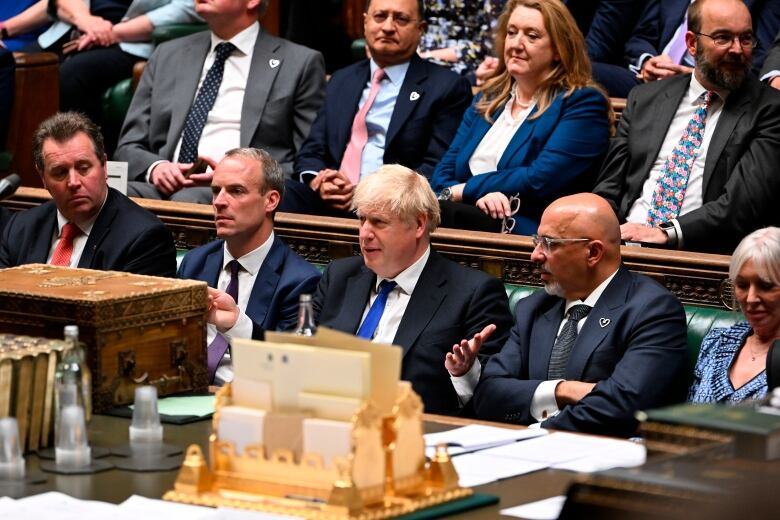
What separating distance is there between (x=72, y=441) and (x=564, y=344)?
189 cm

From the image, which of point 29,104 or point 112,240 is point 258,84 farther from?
point 112,240

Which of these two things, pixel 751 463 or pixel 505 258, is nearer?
pixel 751 463

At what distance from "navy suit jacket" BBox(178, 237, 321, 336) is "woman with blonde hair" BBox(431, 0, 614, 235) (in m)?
0.86

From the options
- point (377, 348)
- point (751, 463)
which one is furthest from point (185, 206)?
point (751, 463)

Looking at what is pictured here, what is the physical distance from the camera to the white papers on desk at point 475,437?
10.4 feet

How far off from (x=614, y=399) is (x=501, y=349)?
58 centimetres

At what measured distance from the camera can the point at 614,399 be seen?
13.9 ft

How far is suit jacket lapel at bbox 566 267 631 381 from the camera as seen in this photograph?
4414 millimetres

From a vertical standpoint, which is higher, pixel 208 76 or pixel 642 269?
pixel 208 76

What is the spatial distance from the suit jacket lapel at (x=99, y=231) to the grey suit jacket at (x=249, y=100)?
4.86ft

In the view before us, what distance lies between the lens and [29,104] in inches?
308

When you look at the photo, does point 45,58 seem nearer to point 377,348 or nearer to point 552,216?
point 552,216

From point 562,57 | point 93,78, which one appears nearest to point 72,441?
point 562,57

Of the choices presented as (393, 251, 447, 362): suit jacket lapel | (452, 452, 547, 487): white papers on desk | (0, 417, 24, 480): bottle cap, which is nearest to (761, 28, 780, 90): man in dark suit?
(393, 251, 447, 362): suit jacket lapel
